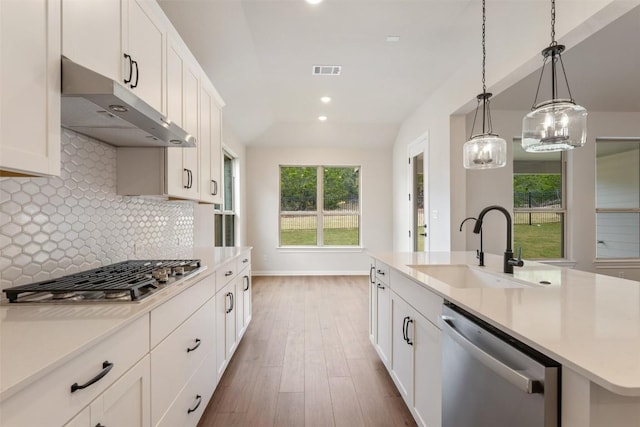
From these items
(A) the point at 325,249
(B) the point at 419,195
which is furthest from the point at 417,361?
(A) the point at 325,249

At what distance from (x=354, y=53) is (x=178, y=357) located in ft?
10.5

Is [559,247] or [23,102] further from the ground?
[23,102]

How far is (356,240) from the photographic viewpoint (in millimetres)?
6480

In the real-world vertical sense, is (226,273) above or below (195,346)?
Result: above

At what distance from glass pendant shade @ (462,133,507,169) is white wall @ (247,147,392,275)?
3777mm

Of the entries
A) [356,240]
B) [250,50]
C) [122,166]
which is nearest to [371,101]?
[250,50]

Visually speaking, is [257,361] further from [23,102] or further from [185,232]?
[23,102]

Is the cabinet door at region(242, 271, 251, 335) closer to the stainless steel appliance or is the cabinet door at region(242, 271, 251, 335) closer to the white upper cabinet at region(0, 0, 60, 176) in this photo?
the stainless steel appliance

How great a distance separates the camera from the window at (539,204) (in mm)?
4348

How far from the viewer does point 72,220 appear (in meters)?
1.56

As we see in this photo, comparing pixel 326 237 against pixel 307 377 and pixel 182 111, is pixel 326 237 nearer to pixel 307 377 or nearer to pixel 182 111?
pixel 307 377

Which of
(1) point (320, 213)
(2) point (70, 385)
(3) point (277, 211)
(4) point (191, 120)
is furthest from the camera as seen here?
(1) point (320, 213)

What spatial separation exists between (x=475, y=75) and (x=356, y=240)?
12.9ft

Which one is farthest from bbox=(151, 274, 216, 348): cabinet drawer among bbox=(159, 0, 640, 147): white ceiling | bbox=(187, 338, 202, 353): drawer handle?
bbox=(159, 0, 640, 147): white ceiling
